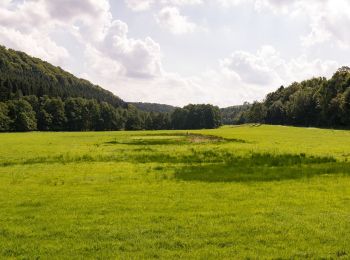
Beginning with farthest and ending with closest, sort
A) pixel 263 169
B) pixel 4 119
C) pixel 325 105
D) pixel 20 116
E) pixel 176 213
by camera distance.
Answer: pixel 20 116, pixel 4 119, pixel 325 105, pixel 263 169, pixel 176 213

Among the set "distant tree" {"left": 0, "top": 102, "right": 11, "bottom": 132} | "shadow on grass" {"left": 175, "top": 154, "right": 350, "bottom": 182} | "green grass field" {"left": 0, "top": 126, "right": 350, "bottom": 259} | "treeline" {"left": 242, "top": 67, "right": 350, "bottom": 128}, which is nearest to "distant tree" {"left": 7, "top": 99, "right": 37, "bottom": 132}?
"distant tree" {"left": 0, "top": 102, "right": 11, "bottom": 132}

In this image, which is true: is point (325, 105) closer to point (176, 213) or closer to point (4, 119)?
point (4, 119)

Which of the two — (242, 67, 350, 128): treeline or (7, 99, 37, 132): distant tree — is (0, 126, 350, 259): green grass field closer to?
(242, 67, 350, 128): treeline

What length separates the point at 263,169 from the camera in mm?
35125

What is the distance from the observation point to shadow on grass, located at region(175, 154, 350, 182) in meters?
30.5

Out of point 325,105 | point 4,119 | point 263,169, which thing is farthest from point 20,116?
point 263,169

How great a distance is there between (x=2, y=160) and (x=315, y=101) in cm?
14827

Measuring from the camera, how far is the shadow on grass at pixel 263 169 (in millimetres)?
30547

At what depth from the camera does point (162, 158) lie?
153 ft

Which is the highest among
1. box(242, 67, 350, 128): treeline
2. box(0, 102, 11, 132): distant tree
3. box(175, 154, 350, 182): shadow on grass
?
box(242, 67, 350, 128): treeline

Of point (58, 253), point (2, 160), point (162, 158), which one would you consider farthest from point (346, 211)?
point (2, 160)

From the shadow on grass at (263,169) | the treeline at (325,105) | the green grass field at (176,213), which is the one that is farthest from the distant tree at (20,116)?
the shadow on grass at (263,169)

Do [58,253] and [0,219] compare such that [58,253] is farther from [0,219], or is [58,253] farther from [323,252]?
[323,252]

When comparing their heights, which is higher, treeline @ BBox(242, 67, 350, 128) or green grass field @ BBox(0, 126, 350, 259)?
treeline @ BBox(242, 67, 350, 128)
